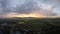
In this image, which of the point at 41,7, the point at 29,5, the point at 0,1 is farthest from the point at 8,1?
the point at 41,7

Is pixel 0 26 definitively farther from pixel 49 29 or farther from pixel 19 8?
pixel 49 29

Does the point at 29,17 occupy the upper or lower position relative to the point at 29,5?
lower

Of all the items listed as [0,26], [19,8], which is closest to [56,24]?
[19,8]

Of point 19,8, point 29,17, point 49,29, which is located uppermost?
point 19,8

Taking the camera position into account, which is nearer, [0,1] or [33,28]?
[33,28]

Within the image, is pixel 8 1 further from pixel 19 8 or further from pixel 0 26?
pixel 0 26

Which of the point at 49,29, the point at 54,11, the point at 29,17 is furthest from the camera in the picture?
the point at 54,11

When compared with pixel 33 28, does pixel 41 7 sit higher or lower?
higher

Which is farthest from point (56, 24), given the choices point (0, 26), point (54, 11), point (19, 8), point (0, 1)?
point (0, 1)

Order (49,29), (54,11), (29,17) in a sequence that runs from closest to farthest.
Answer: (49,29)
(29,17)
(54,11)
